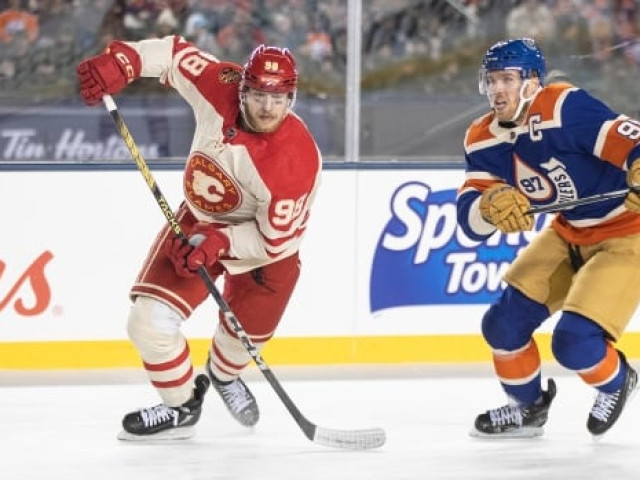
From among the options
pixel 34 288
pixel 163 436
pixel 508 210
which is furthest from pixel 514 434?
pixel 34 288

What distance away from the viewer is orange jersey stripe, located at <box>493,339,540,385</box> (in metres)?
4.45

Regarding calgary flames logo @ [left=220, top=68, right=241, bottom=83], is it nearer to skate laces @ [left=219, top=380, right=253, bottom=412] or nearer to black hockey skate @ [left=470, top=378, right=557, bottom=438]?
skate laces @ [left=219, top=380, right=253, bottom=412]

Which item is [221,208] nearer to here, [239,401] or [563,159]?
[239,401]

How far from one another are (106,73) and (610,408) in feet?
5.01

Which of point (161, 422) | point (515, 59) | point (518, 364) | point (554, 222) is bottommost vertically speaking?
point (161, 422)

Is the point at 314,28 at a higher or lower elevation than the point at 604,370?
higher

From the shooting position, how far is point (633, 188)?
4.05 m

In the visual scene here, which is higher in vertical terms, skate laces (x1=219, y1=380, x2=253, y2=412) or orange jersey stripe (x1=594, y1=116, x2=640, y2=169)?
orange jersey stripe (x1=594, y1=116, x2=640, y2=169)

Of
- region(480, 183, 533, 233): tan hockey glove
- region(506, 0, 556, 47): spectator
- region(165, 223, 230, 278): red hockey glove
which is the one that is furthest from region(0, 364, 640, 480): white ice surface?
region(506, 0, 556, 47): spectator

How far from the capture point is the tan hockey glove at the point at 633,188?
401 cm

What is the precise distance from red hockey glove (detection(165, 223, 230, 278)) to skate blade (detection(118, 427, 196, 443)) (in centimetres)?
41

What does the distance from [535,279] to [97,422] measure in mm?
1251

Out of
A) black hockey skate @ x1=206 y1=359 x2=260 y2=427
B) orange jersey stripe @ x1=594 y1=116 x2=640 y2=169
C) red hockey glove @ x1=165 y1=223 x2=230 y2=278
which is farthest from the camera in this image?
black hockey skate @ x1=206 y1=359 x2=260 y2=427

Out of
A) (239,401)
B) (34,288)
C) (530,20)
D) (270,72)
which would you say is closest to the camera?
(270,72)
